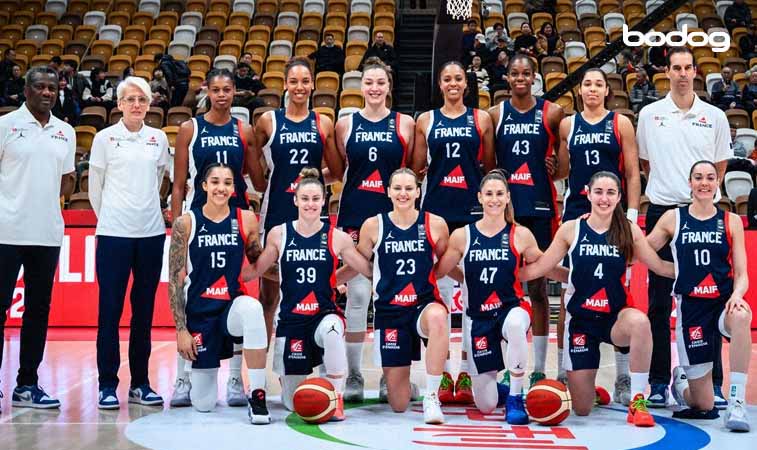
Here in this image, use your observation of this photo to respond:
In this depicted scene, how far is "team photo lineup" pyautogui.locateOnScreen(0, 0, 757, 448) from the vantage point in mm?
5160

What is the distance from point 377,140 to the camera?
5.72 meters

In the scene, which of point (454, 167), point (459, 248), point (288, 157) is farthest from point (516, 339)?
point (288, 157)

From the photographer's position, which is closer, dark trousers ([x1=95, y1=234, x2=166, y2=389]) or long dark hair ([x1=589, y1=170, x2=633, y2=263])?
long dark hair ([x1=589, y1=170, x2=633, y2=263])

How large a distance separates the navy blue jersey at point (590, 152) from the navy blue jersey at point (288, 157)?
1474 mm

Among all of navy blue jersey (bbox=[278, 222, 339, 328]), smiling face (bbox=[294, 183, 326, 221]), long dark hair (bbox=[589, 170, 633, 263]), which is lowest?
navy blue jersey (bbox=[278, 222, 339, 328])

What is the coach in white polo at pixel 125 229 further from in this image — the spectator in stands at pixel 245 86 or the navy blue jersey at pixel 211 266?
the spectator in stands at pixel 245 86

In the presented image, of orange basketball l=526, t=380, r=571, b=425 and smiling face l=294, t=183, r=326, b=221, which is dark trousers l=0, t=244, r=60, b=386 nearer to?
smiling face l=294, t=183, r=326, b=221

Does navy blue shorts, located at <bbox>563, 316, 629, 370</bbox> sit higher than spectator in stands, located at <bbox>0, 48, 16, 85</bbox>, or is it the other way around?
spectator in stands, located at <bbox>0, 48, 16, 85</bbox>

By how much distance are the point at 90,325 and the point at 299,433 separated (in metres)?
4.90

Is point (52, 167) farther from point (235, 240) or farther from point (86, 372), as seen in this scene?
point (86, 372)

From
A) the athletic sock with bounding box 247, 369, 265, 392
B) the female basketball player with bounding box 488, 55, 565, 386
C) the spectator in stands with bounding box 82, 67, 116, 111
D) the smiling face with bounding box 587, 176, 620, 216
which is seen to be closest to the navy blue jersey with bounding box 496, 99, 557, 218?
the female basketball player with bounding box 488, 55, 565, 386

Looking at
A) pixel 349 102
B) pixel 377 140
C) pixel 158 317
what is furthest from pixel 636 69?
pixel 377 140

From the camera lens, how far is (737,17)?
611 inches

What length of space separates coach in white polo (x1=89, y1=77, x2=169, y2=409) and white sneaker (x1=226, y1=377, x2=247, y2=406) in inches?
15.0
